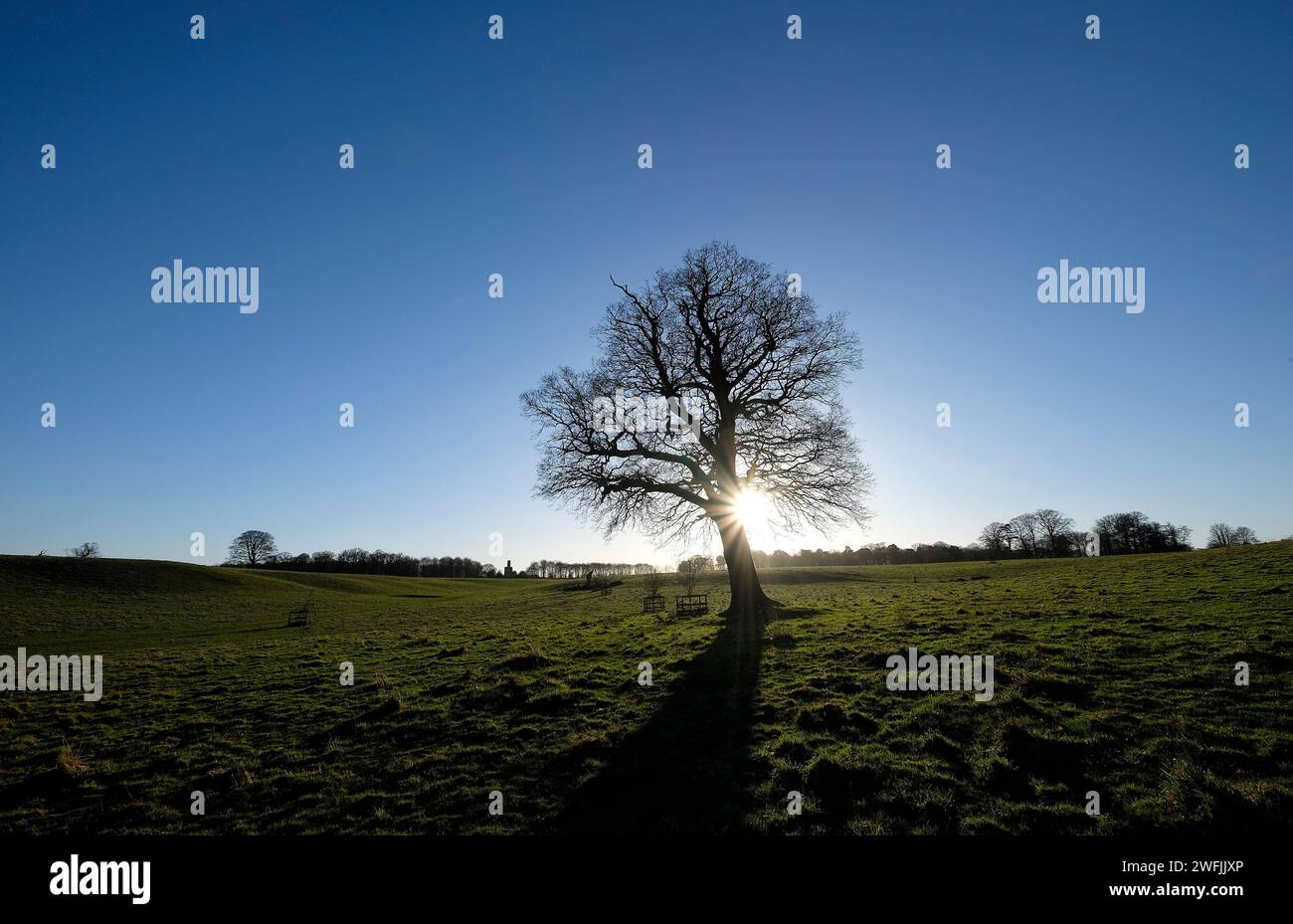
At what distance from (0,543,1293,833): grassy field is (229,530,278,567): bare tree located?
468 ft

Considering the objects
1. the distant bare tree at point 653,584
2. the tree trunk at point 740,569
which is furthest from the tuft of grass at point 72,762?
the distant bare tree at point 653,584

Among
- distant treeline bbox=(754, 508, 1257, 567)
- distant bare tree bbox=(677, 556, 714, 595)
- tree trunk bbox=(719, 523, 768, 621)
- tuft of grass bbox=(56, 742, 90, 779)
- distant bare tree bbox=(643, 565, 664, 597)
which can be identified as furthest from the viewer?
distant treeline bbox=(754, 508, 1257, 567)

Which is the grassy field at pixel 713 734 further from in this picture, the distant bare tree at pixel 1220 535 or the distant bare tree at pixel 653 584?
the distant bare tree at pixel 1220 535

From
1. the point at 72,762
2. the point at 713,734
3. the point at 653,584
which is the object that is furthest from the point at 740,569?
the point at 653,584

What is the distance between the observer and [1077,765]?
7066 mm

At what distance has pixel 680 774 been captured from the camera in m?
7.66

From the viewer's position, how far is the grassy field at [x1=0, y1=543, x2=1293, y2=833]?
256 inches

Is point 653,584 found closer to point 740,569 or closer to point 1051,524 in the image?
point 740,569

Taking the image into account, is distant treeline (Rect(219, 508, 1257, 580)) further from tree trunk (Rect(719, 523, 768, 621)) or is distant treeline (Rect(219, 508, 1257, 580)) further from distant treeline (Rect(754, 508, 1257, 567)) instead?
tree trunk (Rect(719, 523, 768, 621))

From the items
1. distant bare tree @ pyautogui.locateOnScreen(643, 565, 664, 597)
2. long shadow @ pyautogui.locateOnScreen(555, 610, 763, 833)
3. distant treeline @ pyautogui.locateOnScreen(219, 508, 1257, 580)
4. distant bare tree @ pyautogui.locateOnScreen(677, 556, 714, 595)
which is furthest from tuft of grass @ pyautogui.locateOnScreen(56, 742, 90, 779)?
distant treeline @ pyautogui.locateOnScreen(219, 508, 1257, 580)

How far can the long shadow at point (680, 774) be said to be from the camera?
6.41 m
